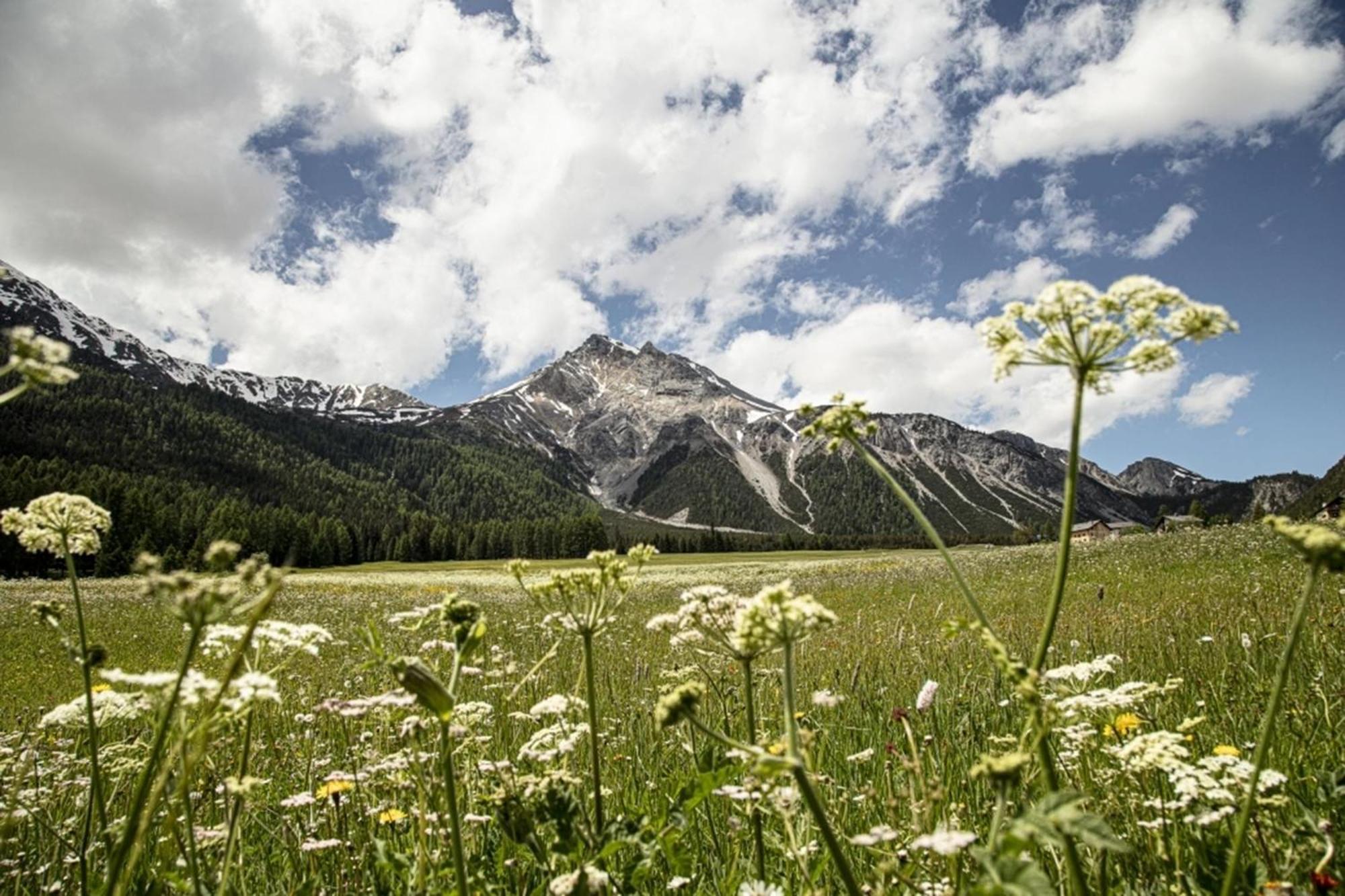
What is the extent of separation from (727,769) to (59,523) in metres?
2.66

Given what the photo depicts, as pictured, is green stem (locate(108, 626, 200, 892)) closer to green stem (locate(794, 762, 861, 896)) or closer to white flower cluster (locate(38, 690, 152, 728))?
green stem (locate(794, 762, 861, 896))

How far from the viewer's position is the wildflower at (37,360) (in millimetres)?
1419

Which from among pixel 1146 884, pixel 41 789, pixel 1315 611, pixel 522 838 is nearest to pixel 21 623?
pixel 41 789

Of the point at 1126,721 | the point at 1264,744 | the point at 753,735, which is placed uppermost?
the point at 1264,744

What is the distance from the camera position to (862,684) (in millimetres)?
7441

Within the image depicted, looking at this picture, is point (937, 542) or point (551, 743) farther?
point (551, 743)

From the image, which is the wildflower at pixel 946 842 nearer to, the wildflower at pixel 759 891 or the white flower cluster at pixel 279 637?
the wildflower at pixel 759 891

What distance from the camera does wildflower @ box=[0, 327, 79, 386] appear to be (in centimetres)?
142

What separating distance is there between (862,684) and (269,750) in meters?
6.48

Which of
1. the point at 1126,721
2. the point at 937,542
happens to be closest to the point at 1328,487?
the point at 1126,721

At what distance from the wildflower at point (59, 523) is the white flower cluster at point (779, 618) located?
234cm

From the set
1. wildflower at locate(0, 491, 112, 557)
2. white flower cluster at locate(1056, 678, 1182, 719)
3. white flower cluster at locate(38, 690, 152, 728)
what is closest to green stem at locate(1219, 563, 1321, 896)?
white flower cluster at locate(1056, 678, 1182, 719)

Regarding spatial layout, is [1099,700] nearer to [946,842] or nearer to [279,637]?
[946,842]

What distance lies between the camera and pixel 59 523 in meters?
2.28
